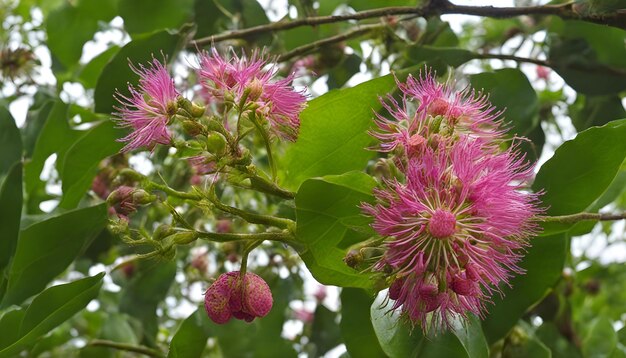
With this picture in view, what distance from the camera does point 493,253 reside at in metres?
0.97

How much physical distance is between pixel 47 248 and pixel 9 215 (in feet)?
0.25

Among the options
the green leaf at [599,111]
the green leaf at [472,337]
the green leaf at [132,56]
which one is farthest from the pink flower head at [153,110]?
the green leaf at [599,111]

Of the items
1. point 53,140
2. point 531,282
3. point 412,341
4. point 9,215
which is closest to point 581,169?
point 531,282

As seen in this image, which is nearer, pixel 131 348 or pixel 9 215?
pixel 9 215

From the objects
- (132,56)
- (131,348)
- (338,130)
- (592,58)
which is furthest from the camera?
(131,348)

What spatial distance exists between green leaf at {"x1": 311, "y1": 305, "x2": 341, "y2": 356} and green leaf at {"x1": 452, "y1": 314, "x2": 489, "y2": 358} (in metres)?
0.57

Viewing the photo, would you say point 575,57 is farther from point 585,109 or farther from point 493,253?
point 493,253

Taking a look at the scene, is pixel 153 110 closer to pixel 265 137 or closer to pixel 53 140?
pixel 265 137

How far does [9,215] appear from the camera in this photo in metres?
1.25

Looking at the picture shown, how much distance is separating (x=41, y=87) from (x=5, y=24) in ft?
2.38

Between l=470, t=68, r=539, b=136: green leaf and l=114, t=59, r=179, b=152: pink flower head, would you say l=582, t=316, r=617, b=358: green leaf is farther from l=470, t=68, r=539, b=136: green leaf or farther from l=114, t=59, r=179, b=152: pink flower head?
l=114, t=59, r=179, b=152: pink flower head

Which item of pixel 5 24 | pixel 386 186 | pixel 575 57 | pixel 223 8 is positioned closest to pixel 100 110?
pixel 223 8

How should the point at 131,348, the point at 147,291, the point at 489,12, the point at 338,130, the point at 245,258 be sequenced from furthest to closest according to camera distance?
1. the point at 147,291
2. the point at 131,348
3. the point at 489,12
4. the point at 338,130
5. the point at 245,258

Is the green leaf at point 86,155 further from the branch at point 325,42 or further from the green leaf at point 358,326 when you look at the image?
the green leaf at point 358,326
